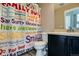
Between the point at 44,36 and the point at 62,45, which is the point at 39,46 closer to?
the point at 44,36

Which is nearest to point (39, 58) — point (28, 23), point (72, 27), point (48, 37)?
point (48, 37)

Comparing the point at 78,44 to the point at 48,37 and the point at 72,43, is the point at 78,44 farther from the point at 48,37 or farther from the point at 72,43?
the point at 48,37

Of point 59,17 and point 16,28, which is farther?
point 16,28

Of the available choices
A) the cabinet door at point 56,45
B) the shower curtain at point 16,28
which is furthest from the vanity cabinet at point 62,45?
the shower curtain at point 16,28

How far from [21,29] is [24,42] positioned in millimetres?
254

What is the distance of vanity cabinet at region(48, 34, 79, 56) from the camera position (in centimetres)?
181

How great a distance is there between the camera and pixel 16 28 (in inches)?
81.9

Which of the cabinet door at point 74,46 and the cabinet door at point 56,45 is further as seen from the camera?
the cabinet door at point 56,45

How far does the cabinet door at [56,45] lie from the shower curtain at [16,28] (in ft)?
0.82

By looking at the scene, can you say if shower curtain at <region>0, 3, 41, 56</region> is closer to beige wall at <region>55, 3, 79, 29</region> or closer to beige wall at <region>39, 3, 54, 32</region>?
beige wall at <region>39, 3, 54, 32</region>

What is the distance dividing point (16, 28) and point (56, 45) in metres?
0.71

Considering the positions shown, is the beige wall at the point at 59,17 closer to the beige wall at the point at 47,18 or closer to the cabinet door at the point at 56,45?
the beige wall at the point at 47,18

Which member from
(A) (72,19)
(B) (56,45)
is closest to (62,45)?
(B) (56,45)

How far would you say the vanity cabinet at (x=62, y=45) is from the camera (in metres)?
1.81
